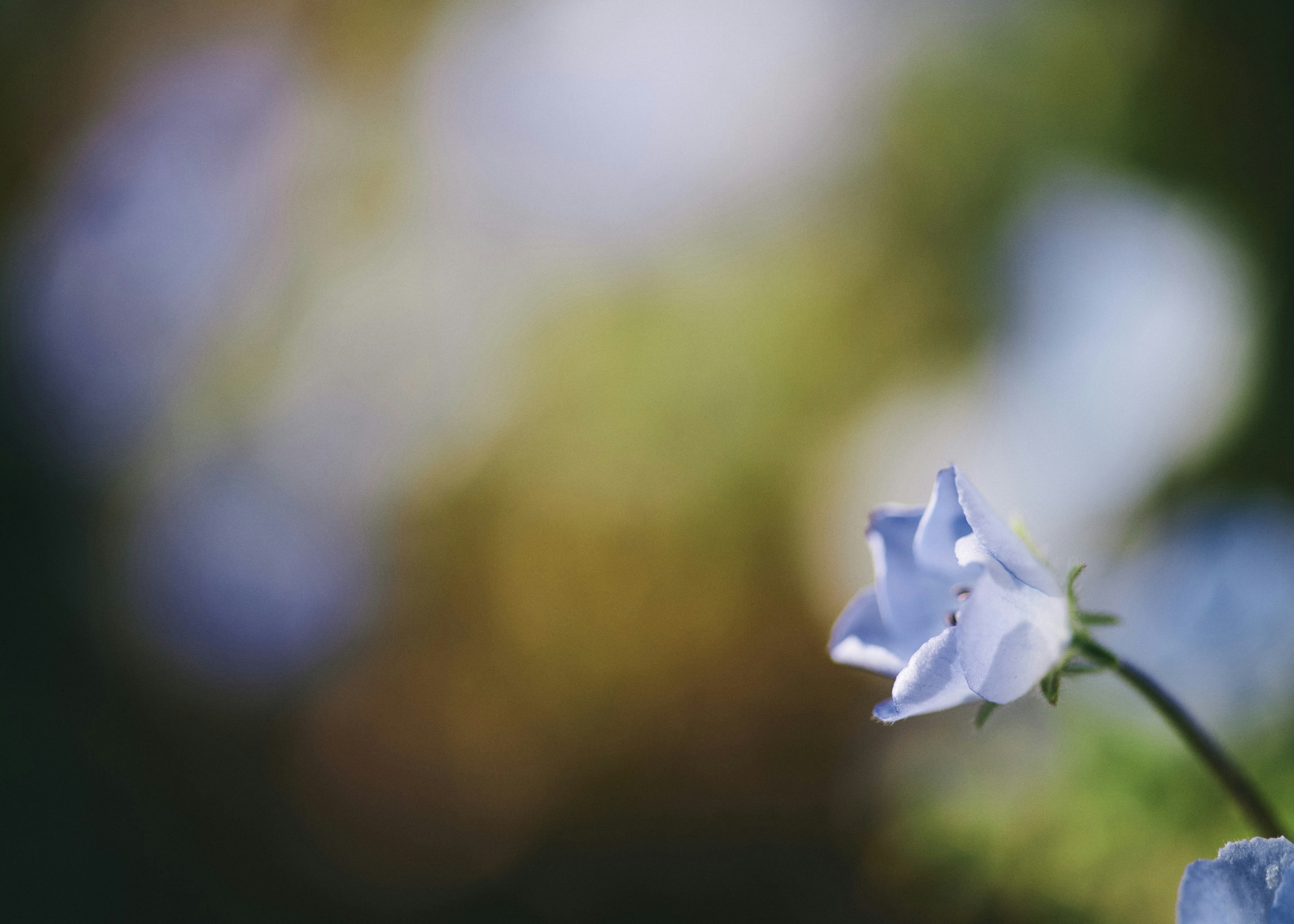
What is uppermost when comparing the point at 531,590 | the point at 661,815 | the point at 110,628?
the point at 110,628

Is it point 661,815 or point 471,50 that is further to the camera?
point 471,50

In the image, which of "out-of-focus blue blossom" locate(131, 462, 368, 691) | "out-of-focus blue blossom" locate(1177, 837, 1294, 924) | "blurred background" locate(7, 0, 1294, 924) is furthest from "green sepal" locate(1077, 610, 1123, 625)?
"out-of-focus blue blossom" locate(131, 462, 368, 691)

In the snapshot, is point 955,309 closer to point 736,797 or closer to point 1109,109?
point 1109,109

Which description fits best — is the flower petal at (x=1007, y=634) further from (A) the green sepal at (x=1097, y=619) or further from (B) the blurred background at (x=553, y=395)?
(B) the blurred background at (x=553, y=395)

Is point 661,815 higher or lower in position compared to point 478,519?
lower

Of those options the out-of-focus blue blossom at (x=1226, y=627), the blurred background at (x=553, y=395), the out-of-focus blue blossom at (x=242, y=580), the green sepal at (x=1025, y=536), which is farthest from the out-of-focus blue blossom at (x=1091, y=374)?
the out-of-focus blue blossom at (x=242, y=580)

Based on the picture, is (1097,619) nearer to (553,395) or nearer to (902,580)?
(902,580)

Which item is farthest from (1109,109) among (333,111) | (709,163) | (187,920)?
(187,920)
